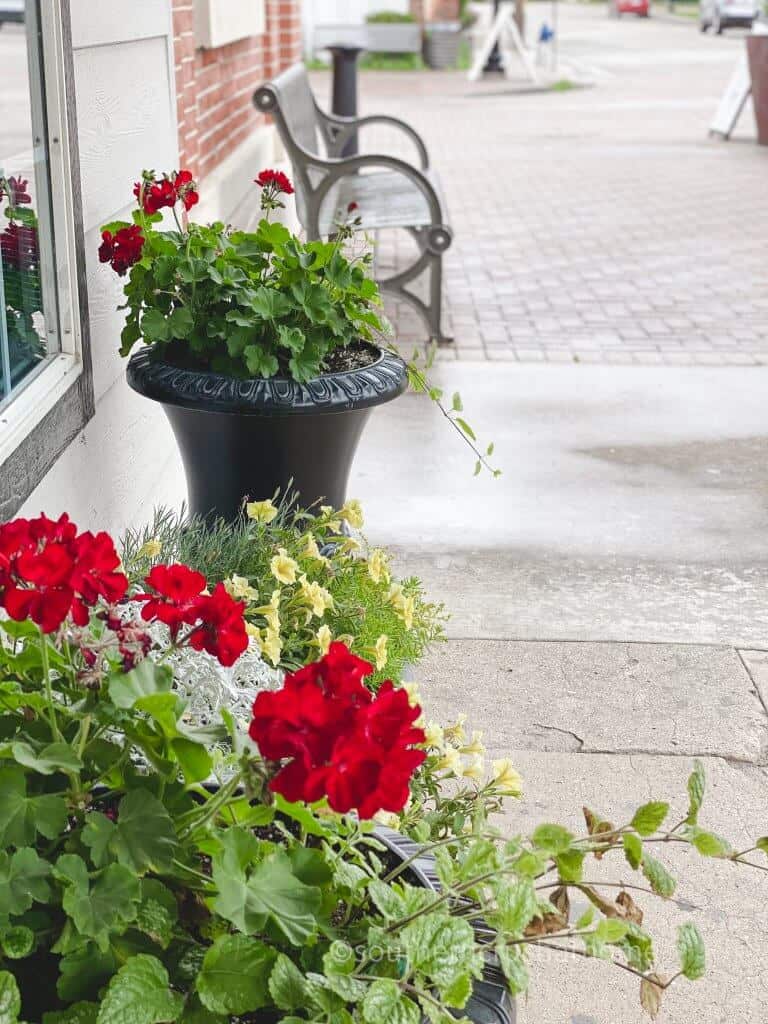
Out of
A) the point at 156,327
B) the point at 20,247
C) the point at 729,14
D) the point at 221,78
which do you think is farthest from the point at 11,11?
the point at 729,14

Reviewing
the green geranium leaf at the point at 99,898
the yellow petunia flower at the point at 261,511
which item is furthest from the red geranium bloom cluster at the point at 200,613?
the yellow petunia flower at the point at 261,511

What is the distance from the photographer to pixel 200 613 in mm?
1627

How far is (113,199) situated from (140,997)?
2.52 metres

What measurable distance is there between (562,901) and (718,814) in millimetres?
1352

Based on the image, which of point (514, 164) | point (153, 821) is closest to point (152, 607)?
point (153, 821)

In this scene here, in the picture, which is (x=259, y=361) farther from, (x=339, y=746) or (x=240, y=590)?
(x=339, y=746)

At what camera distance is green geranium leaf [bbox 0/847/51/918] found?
141 cm

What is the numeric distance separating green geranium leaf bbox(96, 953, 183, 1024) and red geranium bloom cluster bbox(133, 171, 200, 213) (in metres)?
2.06

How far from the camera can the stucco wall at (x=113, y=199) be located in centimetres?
310

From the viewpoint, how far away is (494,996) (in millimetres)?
1587

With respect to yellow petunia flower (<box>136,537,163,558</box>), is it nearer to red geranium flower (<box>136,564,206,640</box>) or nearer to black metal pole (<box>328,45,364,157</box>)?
red geranium flower (<box>136,564,206,640</box>)

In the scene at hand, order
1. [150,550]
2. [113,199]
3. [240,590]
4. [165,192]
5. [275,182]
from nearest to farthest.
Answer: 1. [240,590]
2. [150,550]
3. [165,192]
4. [275,182]
5. [113,199]

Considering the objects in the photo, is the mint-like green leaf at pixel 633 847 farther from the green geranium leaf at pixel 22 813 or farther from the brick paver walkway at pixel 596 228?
the brick paver walkway at pixel 596 228

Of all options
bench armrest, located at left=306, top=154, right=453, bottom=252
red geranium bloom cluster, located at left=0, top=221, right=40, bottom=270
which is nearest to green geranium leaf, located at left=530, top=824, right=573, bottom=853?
red geranium bloom cluster, located at left=0, top=221, right=40, bottom=270
